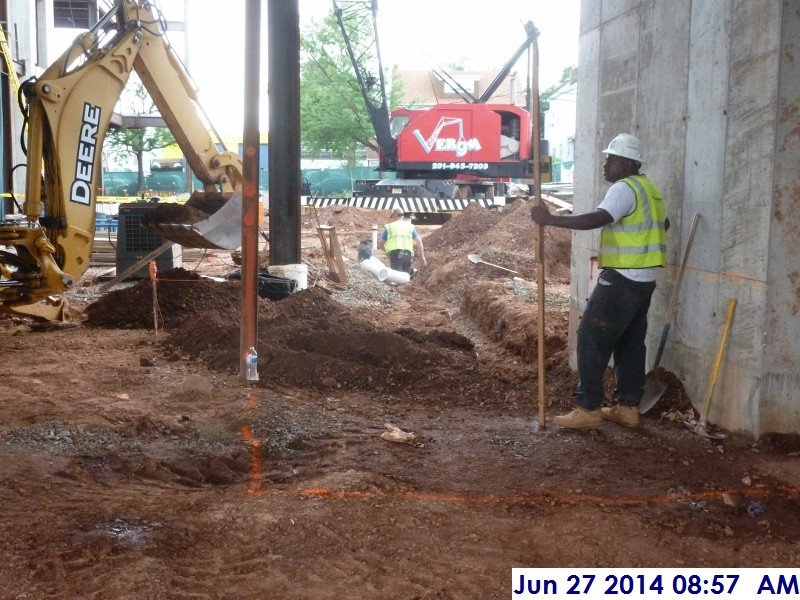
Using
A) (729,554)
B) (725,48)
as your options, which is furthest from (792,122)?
(729,554)

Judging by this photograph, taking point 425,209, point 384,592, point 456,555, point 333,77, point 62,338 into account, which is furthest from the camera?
point 333,77

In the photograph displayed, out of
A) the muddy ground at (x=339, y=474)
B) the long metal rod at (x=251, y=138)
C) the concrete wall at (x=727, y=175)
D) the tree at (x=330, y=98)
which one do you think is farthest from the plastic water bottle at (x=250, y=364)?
the tree at (x=330, y=98)

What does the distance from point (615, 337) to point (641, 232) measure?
2.44ft

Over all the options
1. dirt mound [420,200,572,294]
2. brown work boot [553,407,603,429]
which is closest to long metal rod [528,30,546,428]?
brown work boot [553,407,603,429]

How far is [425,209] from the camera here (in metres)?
26.0

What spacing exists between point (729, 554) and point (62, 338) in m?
8.00

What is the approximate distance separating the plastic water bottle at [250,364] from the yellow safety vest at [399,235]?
9251mm

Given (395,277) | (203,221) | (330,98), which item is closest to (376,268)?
(395,277)

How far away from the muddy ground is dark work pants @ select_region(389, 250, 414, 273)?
262 inches

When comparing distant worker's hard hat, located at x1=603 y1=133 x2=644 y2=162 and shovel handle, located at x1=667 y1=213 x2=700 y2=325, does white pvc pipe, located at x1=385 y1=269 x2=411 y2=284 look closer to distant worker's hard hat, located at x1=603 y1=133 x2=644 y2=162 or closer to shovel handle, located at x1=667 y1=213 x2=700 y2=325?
shovel handle, located at x1=667 y1=213 x2=700 y2=325

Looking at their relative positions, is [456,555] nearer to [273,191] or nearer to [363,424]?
[363,424]

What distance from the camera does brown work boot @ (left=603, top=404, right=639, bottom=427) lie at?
595cm

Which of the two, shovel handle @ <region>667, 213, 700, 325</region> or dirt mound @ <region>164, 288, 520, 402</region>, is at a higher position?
shovel handle @ <region>667, 213, 700, 325</region>

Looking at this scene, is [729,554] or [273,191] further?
[273,191]
